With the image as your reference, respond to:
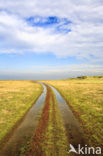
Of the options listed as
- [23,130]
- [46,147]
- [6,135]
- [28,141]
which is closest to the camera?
[46,147]

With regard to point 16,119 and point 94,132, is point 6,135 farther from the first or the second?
point 94,132

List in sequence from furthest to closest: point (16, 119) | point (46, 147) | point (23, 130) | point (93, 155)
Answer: point (16, 119), point (23, 130), point (46, 147), point (93, 155)

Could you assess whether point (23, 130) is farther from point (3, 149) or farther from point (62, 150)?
point (62, 150)

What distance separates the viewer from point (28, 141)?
875cm

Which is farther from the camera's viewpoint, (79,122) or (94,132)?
(79,122)

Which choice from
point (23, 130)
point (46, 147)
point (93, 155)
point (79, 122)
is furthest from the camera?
point (79, 122)

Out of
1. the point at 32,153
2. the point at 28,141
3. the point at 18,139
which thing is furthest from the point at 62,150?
the point at 18,139

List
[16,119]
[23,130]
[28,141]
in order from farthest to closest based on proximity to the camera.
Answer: [16,119]
[23,130]
[28,141]

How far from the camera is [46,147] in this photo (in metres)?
7.80

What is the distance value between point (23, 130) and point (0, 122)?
3992 millimetres

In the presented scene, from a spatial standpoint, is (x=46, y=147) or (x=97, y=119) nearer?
(x=46, y=147)

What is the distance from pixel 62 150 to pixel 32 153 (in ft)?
7.08

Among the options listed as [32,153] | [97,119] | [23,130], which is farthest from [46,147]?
[97,119]

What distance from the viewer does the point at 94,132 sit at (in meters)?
10.1
